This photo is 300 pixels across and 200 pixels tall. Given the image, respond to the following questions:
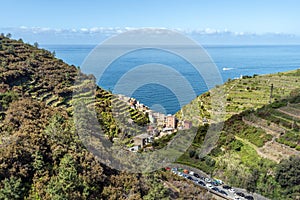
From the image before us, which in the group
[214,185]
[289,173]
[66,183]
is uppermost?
[66,183]

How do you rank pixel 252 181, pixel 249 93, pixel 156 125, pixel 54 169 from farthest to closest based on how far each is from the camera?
pixel 249 93, pixel 156 125, pixel 252 181, pixel 54 169

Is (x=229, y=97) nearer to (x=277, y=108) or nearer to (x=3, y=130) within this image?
(x=277, y=108)

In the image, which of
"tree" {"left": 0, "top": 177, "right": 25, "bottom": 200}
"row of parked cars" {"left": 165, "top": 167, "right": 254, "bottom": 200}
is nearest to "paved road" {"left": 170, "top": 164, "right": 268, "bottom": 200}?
"row of parked cars" {"left": 165, "top": 167, "right": 254, "bottom": 200}

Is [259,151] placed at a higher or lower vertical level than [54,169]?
lower

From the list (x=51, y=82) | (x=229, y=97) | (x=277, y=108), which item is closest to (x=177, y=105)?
(x=229, y=97)

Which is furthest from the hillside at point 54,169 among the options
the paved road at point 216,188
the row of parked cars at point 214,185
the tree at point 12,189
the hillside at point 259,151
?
the hillside at point 259,151

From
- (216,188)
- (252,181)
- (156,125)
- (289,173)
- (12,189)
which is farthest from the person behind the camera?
(156,125)

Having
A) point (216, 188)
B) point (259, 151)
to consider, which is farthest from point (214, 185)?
point (259, 151)

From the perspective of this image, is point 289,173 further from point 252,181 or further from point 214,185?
point 214,185
